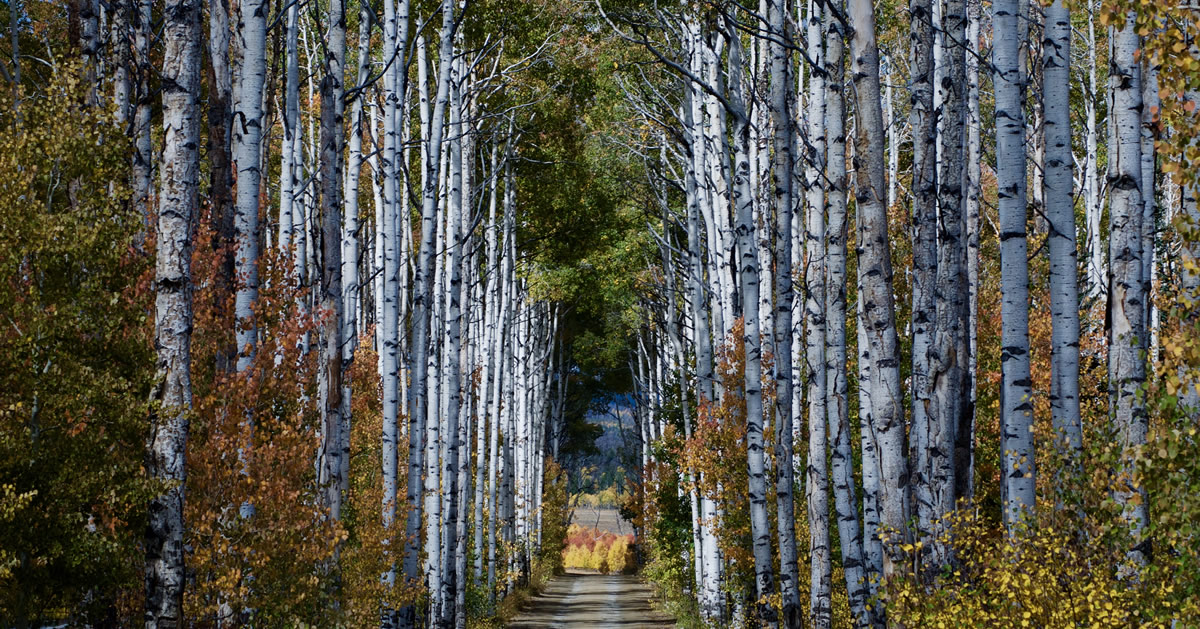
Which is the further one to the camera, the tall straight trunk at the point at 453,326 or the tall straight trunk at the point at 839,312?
the tall straight trunk at the point at 453,326

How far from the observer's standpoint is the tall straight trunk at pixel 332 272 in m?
13.2

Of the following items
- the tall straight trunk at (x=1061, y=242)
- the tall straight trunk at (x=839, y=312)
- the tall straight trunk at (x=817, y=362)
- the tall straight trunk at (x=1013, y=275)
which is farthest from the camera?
the tall straight trunk at (x=817, y=362)

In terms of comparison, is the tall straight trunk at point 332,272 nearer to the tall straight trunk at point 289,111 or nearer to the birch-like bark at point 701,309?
the tall straight trunk at point 289,111

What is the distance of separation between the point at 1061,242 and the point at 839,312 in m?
3.30

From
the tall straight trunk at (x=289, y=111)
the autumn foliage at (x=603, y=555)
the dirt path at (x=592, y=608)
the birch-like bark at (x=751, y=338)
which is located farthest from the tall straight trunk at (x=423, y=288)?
the autumn foliage at (x=603, y=555)

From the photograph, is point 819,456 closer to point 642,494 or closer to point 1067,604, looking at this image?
point 1067,604

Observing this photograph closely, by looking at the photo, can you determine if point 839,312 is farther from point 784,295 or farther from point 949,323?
point 949,323

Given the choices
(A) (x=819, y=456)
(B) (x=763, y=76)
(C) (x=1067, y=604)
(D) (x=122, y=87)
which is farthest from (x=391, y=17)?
(C) (x=1067, y=604)

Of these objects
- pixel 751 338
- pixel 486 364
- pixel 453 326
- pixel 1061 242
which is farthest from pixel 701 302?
pixel 1061 242

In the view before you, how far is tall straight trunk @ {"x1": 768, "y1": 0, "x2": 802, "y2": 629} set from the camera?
1250 centimetres

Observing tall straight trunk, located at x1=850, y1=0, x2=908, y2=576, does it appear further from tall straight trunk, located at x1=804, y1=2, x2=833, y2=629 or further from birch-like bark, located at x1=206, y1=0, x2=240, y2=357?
birch-like bark, located at x1=206, y1=0, x2=240, y2=357

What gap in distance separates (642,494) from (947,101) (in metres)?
29.5

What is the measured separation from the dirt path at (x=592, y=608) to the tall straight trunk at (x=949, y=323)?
15211mm

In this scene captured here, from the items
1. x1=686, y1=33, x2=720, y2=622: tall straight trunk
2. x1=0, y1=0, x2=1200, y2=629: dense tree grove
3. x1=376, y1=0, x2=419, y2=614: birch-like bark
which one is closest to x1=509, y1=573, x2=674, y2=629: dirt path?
x1=686, y1=33, x2=720, y2=622: tall straight trunk
